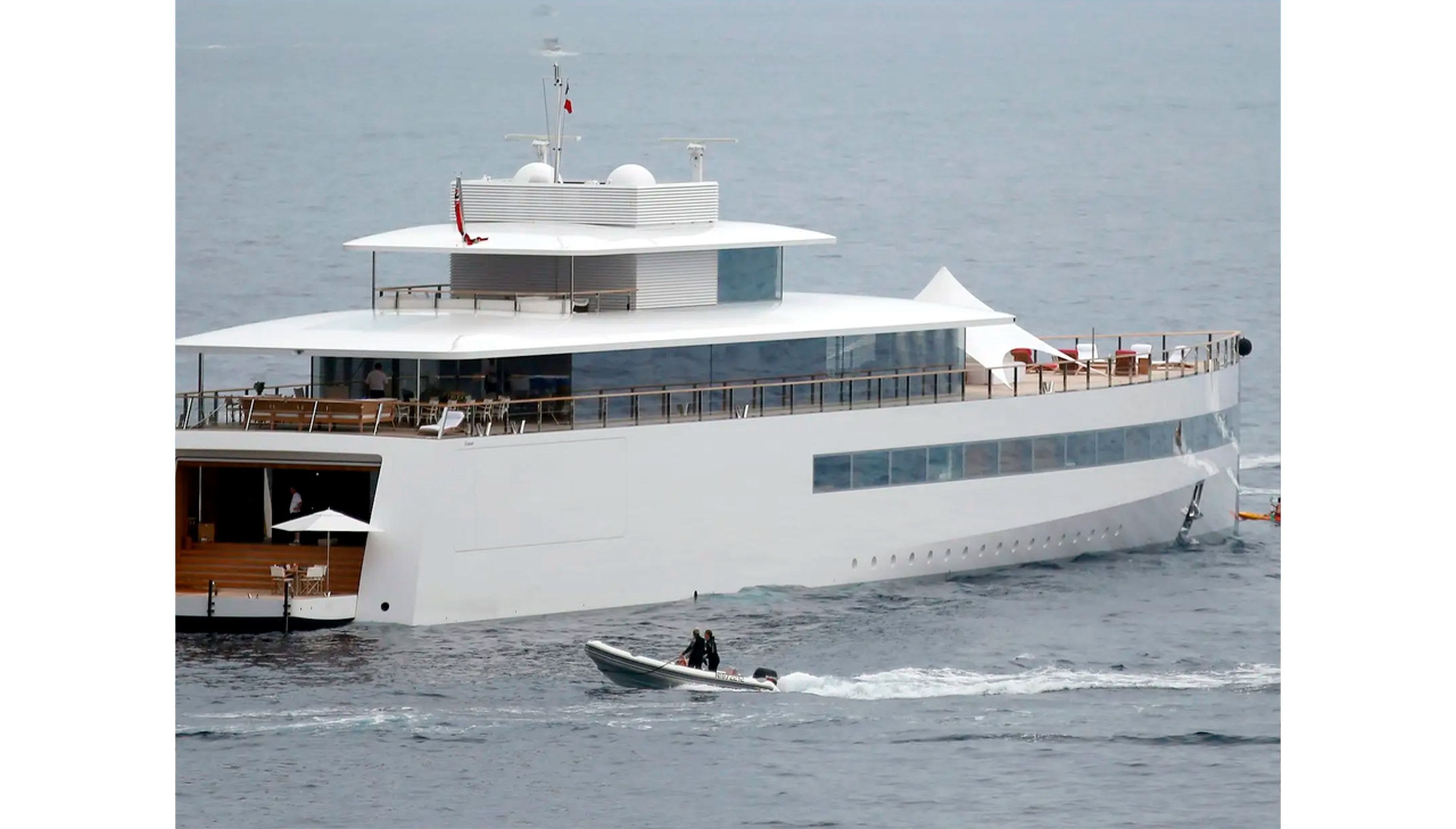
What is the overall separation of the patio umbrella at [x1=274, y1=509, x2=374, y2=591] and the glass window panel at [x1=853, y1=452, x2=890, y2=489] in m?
7.92

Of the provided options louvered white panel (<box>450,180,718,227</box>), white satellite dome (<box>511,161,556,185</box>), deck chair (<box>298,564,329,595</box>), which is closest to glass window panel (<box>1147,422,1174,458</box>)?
louvered white panel (<box>450,180,718,227</box>)

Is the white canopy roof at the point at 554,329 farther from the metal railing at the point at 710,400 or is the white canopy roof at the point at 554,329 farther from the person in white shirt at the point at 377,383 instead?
the metal railing at the point at 710,400

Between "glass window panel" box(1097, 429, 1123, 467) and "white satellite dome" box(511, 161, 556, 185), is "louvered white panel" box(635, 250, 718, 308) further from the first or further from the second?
"glass window panel" box(1097, 429, 1123, 467)

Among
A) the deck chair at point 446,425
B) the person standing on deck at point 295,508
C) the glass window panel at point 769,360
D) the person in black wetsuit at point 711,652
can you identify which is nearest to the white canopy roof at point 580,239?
the glass window panel at point 769,360

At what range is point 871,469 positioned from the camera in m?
44.4

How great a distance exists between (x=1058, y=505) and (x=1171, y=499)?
3.38 meters

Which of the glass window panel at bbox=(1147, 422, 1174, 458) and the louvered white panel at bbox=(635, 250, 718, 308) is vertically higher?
the louvered white panel at bbox=(635, 250, 718, 308)

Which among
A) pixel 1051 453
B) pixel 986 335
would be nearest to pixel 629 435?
pixel 1051 453

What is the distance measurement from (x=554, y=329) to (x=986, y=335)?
32.6ft

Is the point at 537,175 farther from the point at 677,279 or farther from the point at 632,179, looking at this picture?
the point at 677,279

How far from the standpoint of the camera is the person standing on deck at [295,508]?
135 feet

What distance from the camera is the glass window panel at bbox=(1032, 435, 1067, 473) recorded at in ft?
153

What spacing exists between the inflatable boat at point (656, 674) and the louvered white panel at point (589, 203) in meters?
10.1
